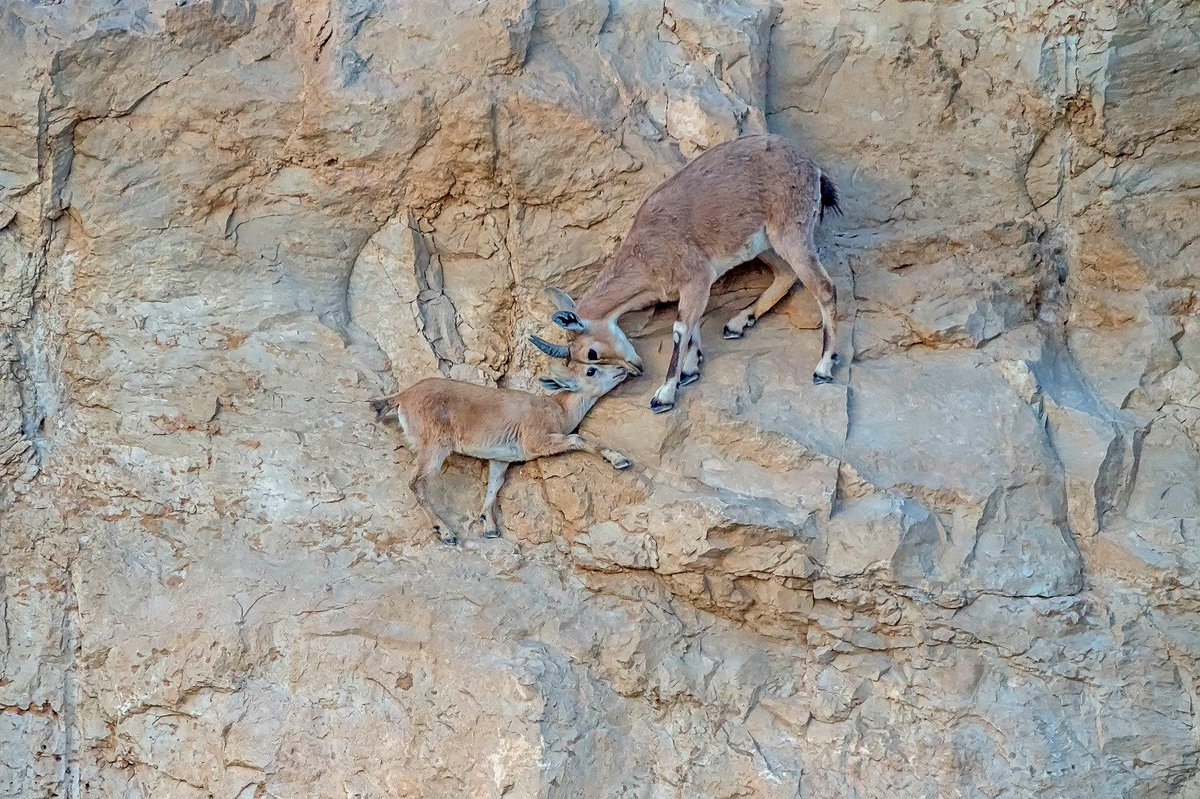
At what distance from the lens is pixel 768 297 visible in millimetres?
7020

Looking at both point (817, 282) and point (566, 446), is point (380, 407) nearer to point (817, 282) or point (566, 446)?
point (566, 446)

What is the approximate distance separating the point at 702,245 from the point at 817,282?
2.24 feet

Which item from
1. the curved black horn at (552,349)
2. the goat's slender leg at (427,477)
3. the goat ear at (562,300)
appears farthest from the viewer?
the goat ear at (562,300)

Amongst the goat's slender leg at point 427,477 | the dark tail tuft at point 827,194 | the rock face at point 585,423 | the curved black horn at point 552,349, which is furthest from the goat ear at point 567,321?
the dark tail tuft at point 827,194

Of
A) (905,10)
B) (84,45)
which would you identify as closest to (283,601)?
(84,45)

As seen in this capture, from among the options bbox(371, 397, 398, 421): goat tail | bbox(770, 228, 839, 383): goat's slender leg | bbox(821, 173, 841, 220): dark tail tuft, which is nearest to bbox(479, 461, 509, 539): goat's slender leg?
bbox(371, 397, 398, 421): goat tail

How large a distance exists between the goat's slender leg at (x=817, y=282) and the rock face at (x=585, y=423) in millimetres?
164

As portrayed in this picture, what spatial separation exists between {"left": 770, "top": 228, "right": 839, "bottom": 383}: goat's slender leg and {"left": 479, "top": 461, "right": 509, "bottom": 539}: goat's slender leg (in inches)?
72.4

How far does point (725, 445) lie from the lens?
6.32 meters

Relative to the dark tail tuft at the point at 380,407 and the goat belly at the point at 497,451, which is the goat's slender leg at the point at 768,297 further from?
the dark tail tuft at the point at 380,407

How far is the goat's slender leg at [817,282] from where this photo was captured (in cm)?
659

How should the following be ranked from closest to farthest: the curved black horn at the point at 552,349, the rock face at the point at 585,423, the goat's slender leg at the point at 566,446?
the rock face at the point at 585,423 → the goat's slender leg at the point at 566,446 → the curved black horn at the point at 552,349

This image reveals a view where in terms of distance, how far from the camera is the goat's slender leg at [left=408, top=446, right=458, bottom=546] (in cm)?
652

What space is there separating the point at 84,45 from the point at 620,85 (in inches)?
122
